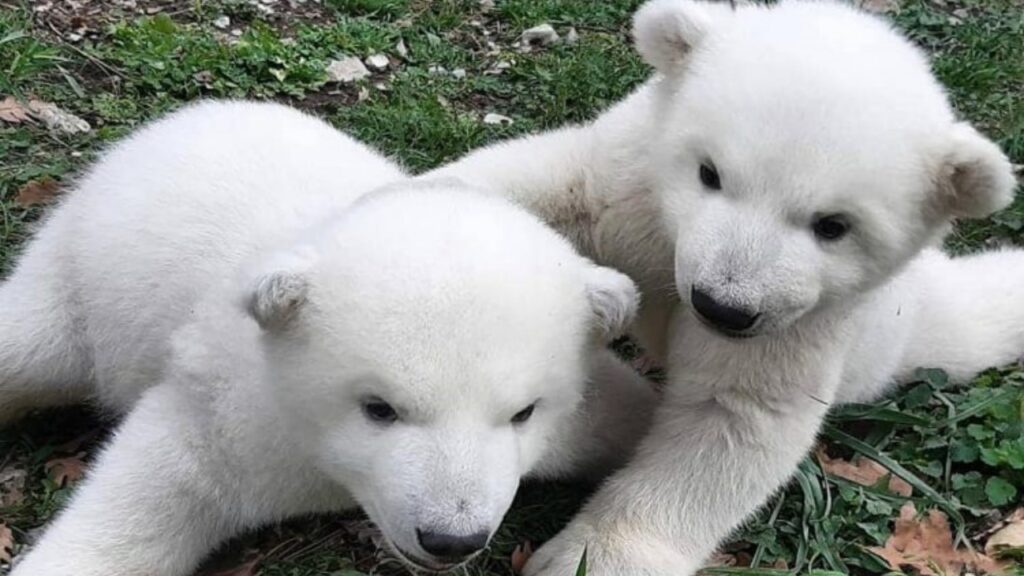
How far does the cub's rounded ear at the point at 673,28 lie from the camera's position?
4.25m

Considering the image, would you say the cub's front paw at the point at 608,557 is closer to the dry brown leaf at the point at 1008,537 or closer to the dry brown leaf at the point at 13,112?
the dry brown leaf at the point at 1008,537

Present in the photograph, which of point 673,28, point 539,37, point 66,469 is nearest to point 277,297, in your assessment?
point 66,469

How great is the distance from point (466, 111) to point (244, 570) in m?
3.15

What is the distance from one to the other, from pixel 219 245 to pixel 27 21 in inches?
121

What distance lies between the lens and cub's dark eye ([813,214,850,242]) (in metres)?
3.74

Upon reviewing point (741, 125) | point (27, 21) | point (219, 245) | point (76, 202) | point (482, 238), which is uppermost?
point (741, 125)

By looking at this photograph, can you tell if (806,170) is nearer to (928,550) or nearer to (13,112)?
(928,550)

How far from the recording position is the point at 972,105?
22.1 feet

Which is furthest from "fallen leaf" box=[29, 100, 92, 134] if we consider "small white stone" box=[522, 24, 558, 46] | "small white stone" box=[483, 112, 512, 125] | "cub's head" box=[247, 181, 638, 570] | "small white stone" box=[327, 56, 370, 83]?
"cub's head" box=[247, 181, 638, 570]

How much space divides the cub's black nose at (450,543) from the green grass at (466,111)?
94 cm

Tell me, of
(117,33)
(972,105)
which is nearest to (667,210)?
(972,105)

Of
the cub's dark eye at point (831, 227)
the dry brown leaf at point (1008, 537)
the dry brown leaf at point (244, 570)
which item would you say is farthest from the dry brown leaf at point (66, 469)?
the dry brown leaf at point (1008, 537)

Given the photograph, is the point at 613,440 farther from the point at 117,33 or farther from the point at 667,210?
the point at 117,33

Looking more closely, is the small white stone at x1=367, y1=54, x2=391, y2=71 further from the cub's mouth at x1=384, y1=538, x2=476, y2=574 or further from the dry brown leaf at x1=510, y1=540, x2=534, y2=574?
the cub's mouth at x1=384, y1=538, x2=476, y2=574
